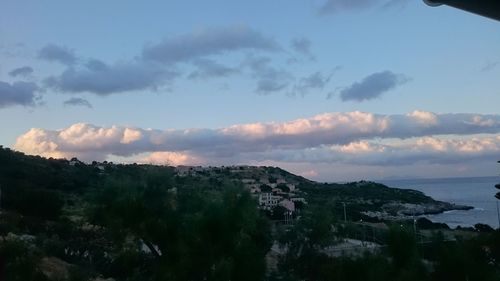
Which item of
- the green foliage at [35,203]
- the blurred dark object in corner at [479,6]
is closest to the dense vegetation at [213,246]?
the green foliage at [35,203]

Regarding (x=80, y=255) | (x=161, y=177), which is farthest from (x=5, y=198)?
(x=161, y=177)

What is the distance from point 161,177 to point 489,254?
491 inches

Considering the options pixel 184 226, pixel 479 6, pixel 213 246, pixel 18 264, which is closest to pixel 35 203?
pixel 184 226

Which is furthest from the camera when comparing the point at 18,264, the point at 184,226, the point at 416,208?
the point at 416,208

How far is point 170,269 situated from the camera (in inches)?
690

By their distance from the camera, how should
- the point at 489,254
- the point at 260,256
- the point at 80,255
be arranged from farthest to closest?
the point at 80,255 < the point at 489,254 < the point at 260,256

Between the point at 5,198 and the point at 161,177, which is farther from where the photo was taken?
the point at 5,198

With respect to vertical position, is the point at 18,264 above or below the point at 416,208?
above

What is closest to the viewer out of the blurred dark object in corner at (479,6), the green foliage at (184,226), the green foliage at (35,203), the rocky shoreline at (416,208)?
the blurred dark object in corner at (479,6)

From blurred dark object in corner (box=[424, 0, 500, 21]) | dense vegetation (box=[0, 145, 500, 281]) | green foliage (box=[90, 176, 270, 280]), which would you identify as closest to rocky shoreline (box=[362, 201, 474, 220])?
dense vegetation (box=[0, 145, 500, 281])

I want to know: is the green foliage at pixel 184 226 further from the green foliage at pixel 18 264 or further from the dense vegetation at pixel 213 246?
the green foliage at pixel 18 264

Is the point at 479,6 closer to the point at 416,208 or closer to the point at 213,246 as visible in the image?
the point at 213,246

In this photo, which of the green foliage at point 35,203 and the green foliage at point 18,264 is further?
the green foliage at point 35,203

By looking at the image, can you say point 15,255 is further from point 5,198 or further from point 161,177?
point 5,198
